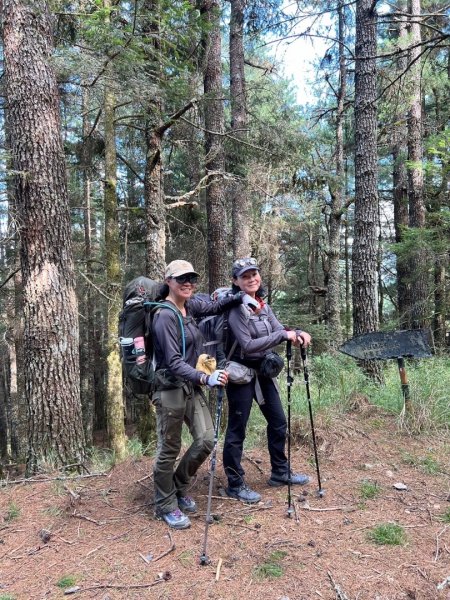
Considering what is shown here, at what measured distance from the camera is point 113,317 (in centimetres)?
791

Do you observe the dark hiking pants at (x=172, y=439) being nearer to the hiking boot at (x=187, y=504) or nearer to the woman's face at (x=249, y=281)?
the hiking boot at (x=187, y=504)

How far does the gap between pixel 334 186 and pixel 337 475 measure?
25.4 ft

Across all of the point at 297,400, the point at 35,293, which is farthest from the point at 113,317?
the point at 297,400

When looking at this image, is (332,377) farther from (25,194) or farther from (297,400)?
(25,194)

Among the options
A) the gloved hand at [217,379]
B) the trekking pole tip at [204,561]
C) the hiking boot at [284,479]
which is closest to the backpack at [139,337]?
the gloved hand at [217,379]

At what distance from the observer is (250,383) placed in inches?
160

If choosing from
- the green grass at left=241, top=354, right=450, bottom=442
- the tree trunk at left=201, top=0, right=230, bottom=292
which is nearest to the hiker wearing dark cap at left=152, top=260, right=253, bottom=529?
the green grass at left=241, top=354, right=450, bottom=442

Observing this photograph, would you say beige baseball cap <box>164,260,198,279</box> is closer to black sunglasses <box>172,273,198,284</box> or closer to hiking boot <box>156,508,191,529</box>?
black sunglasses <box>172,273,198,284</box>

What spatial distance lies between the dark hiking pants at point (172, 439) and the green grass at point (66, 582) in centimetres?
86

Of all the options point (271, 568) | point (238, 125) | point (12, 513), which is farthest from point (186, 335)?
point (238, 125)

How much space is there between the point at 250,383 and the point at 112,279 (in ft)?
15.1

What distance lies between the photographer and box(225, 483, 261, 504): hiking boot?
3.96 metres

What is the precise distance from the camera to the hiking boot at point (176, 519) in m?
3.58

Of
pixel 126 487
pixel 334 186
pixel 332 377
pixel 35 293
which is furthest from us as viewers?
pixel 334 186
